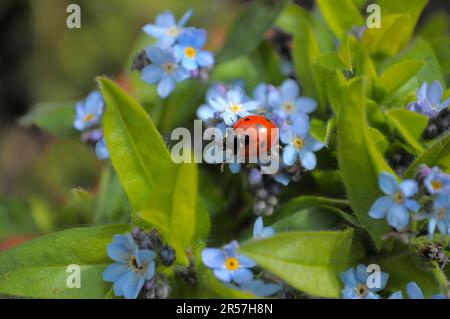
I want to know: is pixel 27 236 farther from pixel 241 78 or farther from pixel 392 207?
pixel 392 207

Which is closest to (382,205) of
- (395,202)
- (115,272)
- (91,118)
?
(395,202)

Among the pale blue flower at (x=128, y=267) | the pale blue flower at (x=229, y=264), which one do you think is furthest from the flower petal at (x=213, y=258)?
the pale blue flower at (x=128, y=267)

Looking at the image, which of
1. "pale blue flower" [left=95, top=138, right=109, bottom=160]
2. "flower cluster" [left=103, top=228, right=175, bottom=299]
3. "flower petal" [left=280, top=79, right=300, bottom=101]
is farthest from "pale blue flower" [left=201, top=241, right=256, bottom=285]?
"flower petal" [left=280, top=79, right=300, bottom=101]

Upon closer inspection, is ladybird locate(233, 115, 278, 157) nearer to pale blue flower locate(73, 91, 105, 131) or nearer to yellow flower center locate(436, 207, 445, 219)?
yellow flower center locate(436, 207, 445, 219)

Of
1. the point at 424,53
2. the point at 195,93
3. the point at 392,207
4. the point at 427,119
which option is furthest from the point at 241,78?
the point at 392,207

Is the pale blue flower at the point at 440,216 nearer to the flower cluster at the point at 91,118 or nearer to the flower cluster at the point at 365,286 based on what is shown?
the flower cluster at the point at 365,286

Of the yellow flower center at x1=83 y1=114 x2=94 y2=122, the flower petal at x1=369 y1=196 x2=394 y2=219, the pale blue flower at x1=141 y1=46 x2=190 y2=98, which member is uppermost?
the pale blue flower at x1=141 y1=46 x2=190 y2=98
